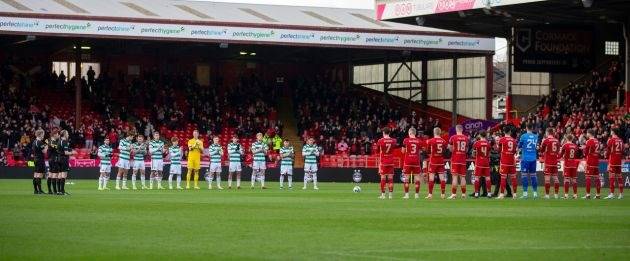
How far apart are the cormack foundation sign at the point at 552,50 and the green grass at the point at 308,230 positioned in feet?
85.8

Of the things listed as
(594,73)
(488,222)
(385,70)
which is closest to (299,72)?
(385,70)

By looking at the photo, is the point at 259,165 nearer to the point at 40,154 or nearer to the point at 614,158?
the point at 40,154

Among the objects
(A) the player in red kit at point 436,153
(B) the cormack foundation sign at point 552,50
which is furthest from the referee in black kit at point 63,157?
(B) the cormack foundation sign at point 552,50

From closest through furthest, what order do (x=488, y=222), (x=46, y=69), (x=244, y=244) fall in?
(x=244, y=244), (x=488, y=222), (x=46, y=69)

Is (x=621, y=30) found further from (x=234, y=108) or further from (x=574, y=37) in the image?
(x=234, y=108)

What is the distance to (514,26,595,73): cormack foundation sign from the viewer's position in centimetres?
5772

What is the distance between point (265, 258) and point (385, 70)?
5897 cm

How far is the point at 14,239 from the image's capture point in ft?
61.0

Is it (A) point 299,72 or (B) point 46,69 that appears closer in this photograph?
(B) point 46,69

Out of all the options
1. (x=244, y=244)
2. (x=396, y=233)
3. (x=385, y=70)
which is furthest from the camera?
(x=385, y=70)

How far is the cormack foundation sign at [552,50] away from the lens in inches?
2272

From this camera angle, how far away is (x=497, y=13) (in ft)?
181

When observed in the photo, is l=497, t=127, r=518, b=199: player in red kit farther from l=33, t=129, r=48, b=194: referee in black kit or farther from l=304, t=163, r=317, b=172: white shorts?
l=33, t=129, r=48, b=194: referee in black kit

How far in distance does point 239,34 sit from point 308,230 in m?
40.8
